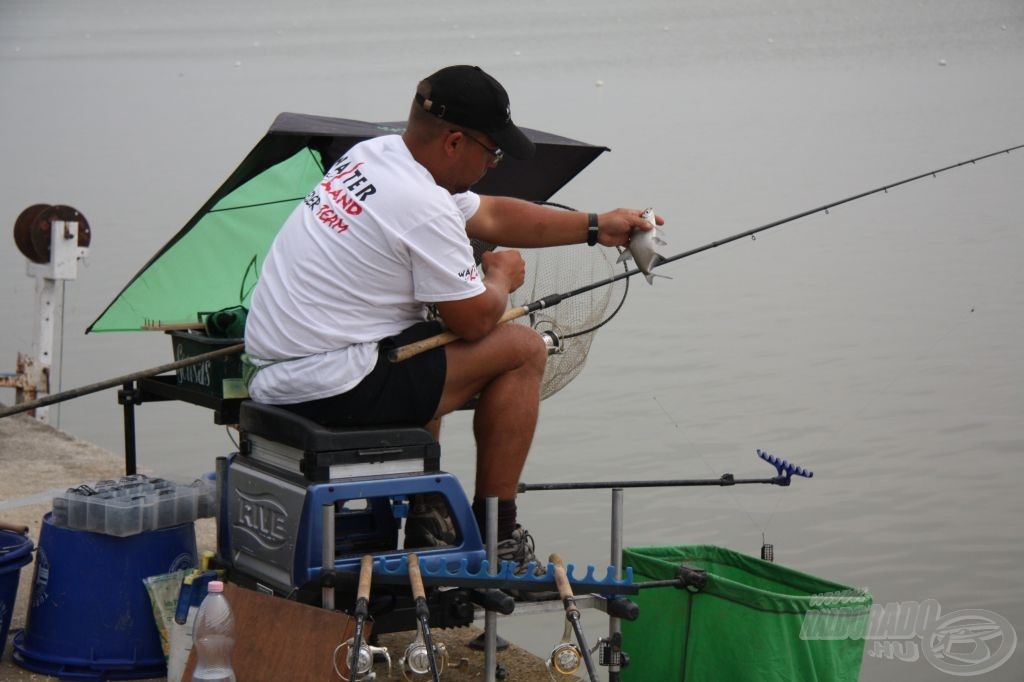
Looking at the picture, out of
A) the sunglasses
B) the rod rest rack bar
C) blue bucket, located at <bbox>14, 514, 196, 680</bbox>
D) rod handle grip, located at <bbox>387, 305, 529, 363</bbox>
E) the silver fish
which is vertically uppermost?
the sunglasses

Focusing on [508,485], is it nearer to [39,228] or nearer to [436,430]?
[436,430]

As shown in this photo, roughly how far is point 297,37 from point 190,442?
738 inches

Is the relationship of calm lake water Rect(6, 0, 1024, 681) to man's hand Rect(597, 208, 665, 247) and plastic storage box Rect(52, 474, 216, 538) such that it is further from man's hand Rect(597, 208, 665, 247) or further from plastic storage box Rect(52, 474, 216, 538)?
man's hand Rect(597, 208, 665, 247)

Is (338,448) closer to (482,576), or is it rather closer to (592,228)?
(482,576)

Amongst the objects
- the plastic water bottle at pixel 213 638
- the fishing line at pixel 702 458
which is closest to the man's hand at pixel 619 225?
the plastic water bottle at pixel 213 638

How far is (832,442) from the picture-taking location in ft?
20.3

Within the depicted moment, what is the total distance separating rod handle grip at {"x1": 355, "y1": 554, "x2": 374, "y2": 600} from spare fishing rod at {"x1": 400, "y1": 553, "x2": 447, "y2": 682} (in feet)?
0.26

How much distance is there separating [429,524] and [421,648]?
266 mm

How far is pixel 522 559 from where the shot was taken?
3.03 metres

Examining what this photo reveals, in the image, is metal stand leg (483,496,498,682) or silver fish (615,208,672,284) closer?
metal stand leg (483,496,498,682)

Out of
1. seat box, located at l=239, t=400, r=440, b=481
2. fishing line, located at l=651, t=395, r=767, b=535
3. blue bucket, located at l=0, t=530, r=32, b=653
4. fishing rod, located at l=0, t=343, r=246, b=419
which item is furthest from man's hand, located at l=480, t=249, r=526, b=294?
fishing line, located at l=651, t=395, r=767, b=535

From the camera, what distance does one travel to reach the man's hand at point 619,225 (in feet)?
10.6

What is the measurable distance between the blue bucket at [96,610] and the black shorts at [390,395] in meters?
0.59

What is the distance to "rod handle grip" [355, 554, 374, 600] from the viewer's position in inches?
106
